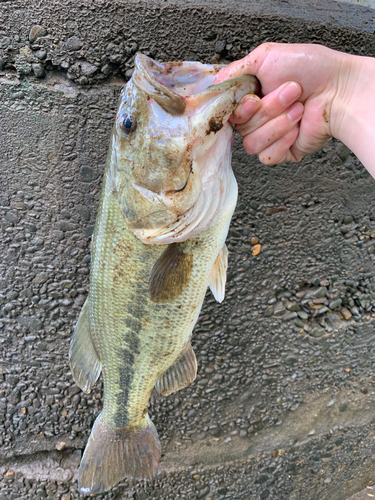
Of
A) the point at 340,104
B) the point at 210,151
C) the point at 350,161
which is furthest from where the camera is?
the point at 350,161

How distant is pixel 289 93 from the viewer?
1145 mm

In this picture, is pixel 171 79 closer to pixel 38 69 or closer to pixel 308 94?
pixel 308 94

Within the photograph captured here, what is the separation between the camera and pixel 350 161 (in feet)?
6.45

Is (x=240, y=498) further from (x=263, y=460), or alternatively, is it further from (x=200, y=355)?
(x=200, y=355)

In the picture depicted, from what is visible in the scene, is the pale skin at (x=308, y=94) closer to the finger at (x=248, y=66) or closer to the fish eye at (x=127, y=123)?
the finger at (x=248, y=66)

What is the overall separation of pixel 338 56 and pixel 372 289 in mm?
1585

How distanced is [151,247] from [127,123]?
45 centimetres

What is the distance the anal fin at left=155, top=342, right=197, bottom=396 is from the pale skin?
3.40ft

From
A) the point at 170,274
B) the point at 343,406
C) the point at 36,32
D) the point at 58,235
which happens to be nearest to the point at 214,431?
the point at 343,406

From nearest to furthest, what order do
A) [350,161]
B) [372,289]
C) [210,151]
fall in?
[210,151], [350,161], [372,289]

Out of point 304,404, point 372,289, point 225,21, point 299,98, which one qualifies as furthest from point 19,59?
point 304,404

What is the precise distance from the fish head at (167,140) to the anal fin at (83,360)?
25.5 inches

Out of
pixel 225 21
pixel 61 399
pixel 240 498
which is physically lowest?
pixel 240 498

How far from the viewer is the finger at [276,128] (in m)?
1.21
